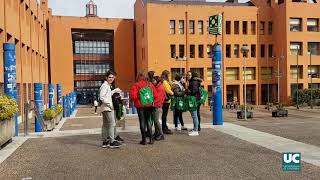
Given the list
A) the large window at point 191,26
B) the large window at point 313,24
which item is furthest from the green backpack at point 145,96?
the large window at point 313,24

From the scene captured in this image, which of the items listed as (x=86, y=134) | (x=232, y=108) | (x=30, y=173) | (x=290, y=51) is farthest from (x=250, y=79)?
(x=30, y=173)

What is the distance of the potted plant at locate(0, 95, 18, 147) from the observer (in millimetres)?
9406

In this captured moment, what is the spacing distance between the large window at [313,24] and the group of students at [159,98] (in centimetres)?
4489

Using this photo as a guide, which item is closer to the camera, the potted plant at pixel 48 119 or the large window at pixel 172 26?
the potted plant at pixel 48 119

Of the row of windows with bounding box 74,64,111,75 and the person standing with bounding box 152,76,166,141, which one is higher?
the row of windows with bounding box 74,64,111,75

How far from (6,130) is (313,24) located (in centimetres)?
4982

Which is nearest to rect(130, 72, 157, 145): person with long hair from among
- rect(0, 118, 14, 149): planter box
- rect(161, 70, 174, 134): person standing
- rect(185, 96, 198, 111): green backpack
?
rect(161, 70, 174, 134): person standing

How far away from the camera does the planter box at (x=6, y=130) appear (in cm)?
931

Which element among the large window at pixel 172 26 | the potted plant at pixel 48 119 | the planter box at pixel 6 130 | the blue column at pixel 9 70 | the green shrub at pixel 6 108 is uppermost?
the large window at pixel 172 26

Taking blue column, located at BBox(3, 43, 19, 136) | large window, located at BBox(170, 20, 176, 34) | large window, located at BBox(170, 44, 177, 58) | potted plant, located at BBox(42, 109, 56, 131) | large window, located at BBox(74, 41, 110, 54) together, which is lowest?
potted plant, located at BBox(42, 109, 56, 131)

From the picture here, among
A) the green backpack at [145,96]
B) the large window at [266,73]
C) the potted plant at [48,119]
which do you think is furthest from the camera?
the large window at [266,73]

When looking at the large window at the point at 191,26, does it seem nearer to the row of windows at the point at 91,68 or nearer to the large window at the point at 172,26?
the large window at the point at 172,26

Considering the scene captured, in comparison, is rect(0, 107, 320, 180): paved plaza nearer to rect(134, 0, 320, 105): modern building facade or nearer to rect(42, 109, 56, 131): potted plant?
rect(42, 109, 56, 131): potted plant

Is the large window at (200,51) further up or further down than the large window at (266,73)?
further up
